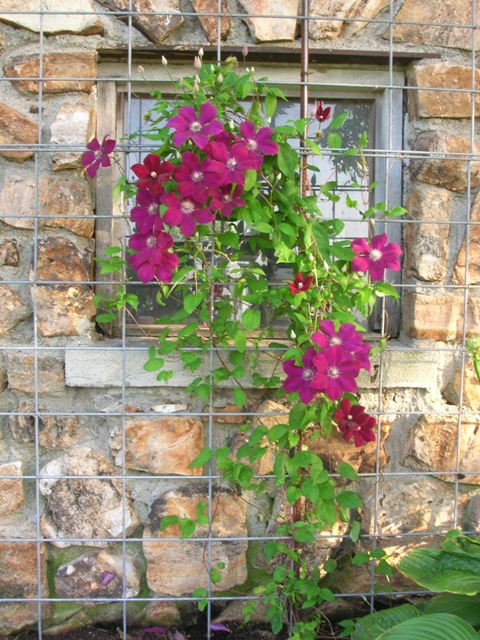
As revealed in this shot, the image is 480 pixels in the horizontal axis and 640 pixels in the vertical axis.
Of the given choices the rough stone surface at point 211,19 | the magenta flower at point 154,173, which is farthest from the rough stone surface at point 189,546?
the rough stone surface at point 211,19

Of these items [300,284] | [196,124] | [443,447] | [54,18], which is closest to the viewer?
[196,124]

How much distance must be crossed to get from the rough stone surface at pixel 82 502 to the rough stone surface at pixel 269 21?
4.43 ft

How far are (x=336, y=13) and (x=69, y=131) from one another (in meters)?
0.87

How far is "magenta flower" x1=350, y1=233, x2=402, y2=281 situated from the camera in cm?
174

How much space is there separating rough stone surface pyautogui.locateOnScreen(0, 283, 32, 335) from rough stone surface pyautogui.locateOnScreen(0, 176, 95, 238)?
0.20m

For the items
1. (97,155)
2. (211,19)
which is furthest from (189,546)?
(211,19)

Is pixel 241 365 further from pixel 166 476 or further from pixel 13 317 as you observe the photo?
pixel 13 317

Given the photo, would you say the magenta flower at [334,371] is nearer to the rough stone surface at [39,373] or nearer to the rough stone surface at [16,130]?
the rough stone surface at [39,373]

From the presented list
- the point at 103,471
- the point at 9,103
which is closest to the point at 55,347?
the point at 103,471

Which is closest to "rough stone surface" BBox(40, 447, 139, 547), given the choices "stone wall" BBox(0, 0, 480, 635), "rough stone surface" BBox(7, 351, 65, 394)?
"stone wall" BBox(0, 0, 480, 635)

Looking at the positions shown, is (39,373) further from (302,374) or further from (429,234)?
(429,234)

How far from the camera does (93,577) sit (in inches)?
81.4

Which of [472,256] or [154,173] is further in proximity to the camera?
[472,256]

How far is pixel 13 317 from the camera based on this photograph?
2025 millimetres
